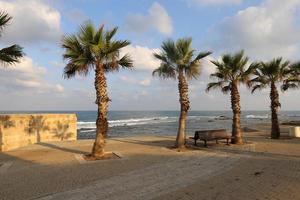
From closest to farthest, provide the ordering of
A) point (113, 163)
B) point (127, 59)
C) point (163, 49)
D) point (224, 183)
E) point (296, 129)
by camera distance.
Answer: point (224, 183), point (113, 163), point (127, 59), point (163, 49), point (296, 129)

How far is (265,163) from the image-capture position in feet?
37.6

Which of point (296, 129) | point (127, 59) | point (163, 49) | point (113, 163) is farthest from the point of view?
point (296, 129)

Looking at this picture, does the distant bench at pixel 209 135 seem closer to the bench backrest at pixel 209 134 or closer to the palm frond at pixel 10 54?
the bench backrest at pixel 209 134

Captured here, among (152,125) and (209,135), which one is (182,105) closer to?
(209,135)

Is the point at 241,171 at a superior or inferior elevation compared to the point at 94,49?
inferior

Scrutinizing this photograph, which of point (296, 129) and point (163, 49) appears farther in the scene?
point (296, 129)

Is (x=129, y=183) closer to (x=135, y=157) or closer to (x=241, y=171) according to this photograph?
(x=241, y=171)

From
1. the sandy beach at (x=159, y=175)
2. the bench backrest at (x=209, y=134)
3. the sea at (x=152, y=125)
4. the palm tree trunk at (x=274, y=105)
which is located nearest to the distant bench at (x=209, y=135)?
the bench backrest at (x=209, y=134)

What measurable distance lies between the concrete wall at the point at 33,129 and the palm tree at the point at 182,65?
27.6 ft

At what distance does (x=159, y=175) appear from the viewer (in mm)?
10078

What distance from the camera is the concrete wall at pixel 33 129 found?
56.8 ft

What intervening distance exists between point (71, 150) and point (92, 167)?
5449 mm

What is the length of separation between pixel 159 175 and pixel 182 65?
7569 mm

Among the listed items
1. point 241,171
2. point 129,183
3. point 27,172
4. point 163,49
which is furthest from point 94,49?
point 241,171
